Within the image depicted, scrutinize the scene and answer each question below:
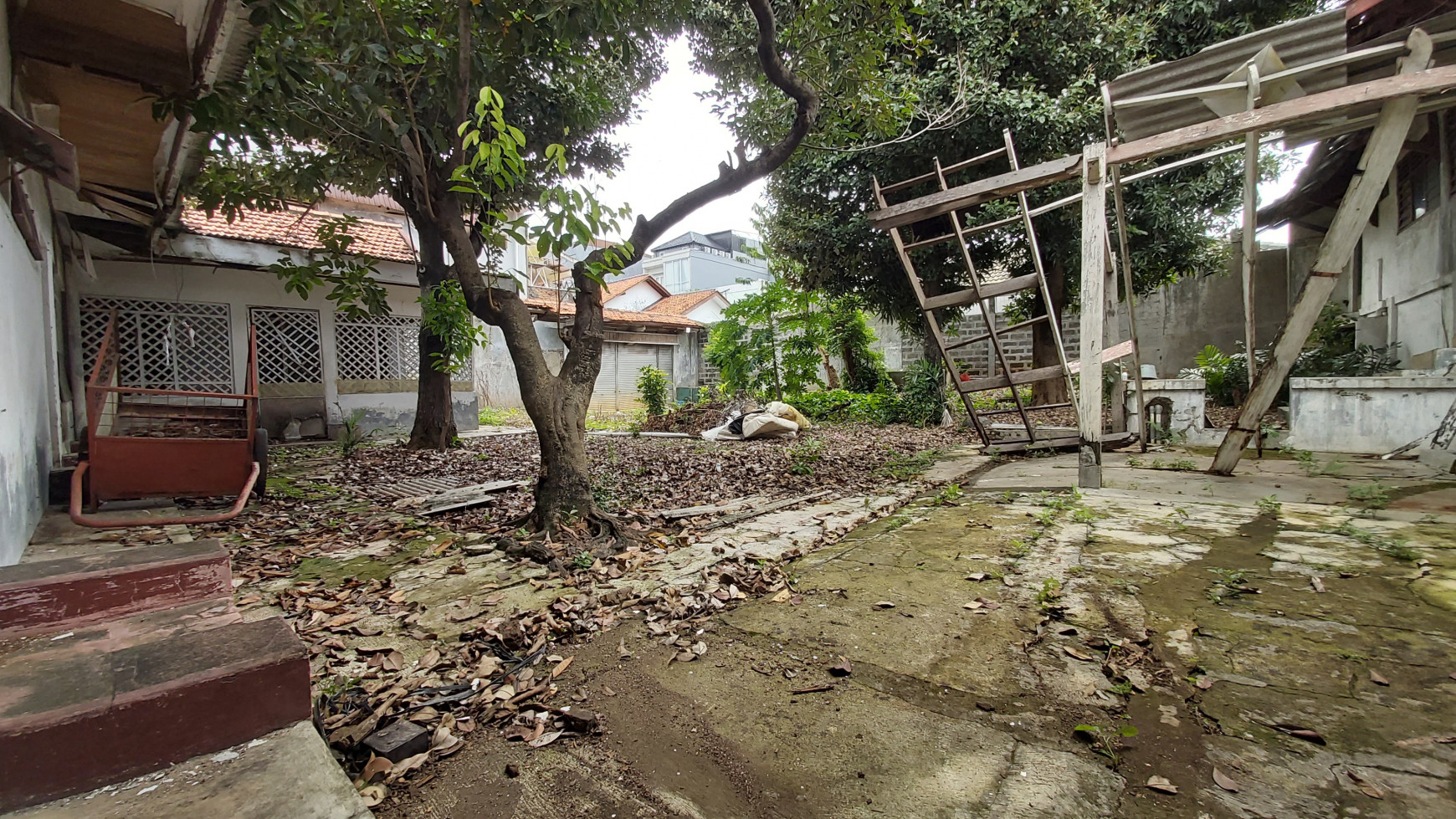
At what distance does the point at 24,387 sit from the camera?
3814mm

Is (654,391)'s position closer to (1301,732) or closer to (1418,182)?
(1418,182)

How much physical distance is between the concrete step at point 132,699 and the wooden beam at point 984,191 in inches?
197

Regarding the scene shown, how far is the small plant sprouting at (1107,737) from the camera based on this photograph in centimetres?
161

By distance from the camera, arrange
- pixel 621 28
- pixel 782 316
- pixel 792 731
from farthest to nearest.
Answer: pixel 782 316, pixel 621 28, pixel 792 731

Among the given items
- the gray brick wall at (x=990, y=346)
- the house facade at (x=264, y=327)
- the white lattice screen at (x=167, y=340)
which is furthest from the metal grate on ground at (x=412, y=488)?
the gray brick wall at (x=990, y=346)

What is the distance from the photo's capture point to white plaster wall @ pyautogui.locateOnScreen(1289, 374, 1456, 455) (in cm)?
532

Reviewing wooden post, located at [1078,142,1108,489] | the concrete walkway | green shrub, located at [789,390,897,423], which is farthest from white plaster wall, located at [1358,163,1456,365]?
green shrub, located at [789,390,897,423]

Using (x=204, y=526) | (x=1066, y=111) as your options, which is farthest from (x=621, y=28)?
(x=1066, y=111)

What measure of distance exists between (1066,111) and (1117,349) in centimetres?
430

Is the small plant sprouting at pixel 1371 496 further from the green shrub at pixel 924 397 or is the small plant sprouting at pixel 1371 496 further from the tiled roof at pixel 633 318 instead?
the tiled roof at pixel 633 318

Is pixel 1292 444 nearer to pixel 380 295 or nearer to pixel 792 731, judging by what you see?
pixel 792 731

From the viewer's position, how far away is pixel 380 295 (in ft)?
17.9

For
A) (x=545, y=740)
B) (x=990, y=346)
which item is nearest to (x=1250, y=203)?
(x=545, y=740)

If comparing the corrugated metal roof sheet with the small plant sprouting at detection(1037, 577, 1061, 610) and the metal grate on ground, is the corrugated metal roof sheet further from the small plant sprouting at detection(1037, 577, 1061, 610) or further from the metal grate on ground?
the metal grate on ground
